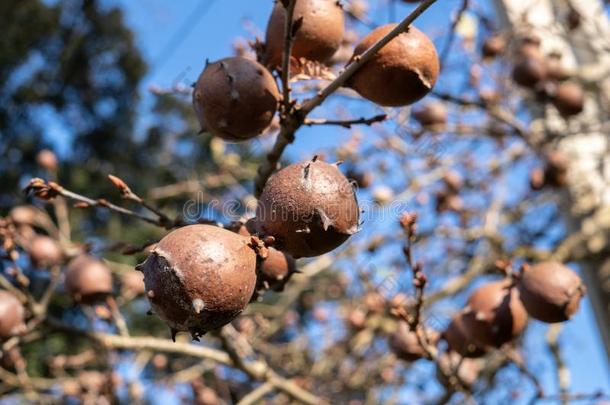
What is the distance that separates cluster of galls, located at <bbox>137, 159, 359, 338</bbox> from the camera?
3.25 ft

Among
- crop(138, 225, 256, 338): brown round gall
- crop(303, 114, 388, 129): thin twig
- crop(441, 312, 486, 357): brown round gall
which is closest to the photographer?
crop(138, 225, 256, 338): brown round gall

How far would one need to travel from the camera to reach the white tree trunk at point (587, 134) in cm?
348

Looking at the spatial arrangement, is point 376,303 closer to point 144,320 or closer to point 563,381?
point 563,381

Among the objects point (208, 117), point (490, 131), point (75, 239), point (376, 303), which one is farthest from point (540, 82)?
point (75, 239)

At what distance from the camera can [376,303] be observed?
9.97 feet

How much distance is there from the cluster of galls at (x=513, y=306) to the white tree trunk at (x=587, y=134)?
1829 millimetres

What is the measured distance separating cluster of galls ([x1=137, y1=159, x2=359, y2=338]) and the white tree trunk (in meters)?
2.49

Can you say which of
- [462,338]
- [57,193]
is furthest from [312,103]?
[462,338]

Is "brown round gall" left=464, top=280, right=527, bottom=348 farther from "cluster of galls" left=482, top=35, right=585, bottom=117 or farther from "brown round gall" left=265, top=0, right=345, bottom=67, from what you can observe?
"cluster of galls" left=482, top=35, right=585, bottom=117

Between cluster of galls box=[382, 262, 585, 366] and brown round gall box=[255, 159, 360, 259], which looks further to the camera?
cluster of galls box=[382, 262, 585, 366]

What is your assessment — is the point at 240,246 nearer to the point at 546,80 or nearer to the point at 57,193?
the point at 57,193

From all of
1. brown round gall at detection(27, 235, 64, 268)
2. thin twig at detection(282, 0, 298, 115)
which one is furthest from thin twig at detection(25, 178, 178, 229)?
brown round gall at detection(27, 235, 64, 268)

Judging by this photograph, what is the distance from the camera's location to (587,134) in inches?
145

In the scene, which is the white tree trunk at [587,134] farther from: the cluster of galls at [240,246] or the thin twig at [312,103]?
the cluster of galls at [240,246]
